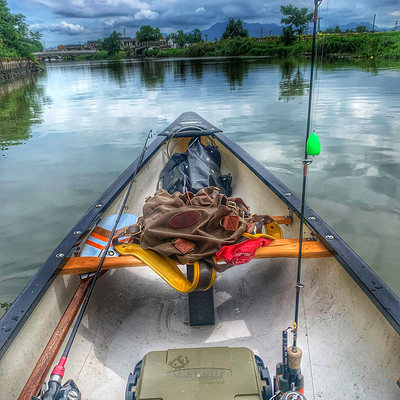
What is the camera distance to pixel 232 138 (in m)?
11.0

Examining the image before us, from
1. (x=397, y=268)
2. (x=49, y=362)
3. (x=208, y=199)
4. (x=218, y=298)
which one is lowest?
(x=397, y=268)

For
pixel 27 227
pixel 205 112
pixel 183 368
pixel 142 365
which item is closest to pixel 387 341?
pixel 183 368

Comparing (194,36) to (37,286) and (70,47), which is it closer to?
(70,47)

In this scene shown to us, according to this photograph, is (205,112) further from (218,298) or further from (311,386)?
(311,386)

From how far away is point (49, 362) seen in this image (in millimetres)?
1973

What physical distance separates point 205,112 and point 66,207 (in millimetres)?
10355

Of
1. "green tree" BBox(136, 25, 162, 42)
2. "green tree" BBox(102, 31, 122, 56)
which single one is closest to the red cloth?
"green tree" BBox(102, 31, 122, 56)

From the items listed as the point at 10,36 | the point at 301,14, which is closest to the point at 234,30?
the point at 10,36

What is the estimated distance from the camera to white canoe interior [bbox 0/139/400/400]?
1991 millimetres

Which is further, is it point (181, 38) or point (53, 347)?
point (181, 38)

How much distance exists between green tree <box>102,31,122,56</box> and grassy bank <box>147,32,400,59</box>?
18655mm

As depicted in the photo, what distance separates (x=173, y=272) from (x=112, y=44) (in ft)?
437

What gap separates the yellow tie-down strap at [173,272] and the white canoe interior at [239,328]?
61 cm

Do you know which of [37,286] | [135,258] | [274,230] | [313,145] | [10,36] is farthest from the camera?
[10,36]
